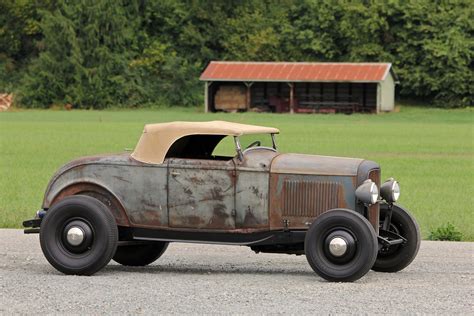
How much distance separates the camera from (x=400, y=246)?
11727 millimetres

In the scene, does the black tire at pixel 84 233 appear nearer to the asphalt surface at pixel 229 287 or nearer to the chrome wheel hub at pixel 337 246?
the asphalt surface at pixel 229 287

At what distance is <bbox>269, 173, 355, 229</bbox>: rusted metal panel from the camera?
432 inches

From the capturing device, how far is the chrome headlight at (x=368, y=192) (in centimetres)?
1064

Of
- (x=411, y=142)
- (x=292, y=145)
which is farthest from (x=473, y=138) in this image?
(x=292, y=145)

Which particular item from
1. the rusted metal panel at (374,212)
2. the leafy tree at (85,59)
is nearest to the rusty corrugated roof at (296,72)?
the leafy tree at (85,59)

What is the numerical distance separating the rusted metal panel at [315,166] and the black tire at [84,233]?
166 centimetres

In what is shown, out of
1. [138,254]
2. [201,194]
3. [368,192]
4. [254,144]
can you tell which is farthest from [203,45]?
[368,192]

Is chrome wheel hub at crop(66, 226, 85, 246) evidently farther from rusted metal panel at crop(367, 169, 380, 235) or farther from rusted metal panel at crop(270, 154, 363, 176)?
rusted metal panel at crop(367, 169, 380, 235)

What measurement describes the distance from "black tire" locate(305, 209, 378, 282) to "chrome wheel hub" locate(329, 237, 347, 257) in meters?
0.03

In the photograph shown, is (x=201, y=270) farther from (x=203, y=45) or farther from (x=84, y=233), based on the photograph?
(x=203, y=45)

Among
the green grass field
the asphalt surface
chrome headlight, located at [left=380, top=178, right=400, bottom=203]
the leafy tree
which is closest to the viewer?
the asphalt surface

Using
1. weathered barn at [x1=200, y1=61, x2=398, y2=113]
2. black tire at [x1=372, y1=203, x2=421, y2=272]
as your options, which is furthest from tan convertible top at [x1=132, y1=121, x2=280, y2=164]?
weathered barn at [x1=200, y1=61, x2=398, y2=113]

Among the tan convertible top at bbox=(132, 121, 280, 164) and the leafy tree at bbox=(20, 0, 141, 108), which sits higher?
the tan convertible top at bbox=(132, 121, 280, 164)

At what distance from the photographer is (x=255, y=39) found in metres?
87.6
